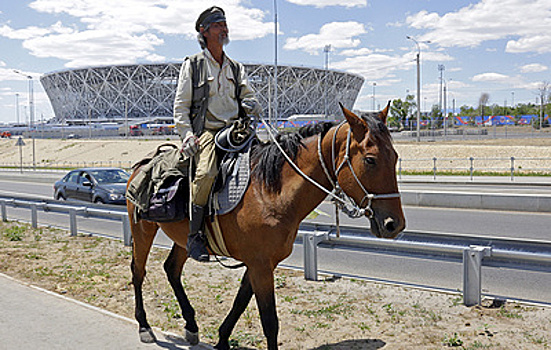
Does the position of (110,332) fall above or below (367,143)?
below

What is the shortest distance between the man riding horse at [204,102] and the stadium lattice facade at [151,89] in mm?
114640

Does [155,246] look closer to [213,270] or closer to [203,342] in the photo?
[213,270]

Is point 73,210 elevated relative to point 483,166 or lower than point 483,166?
elevated

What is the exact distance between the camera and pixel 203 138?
4523 millimetres

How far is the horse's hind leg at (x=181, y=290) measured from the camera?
16.9ft

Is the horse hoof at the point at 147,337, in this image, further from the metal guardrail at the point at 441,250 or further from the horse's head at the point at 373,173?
the horse's head at the point at 373,173

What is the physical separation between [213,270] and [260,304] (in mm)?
4290

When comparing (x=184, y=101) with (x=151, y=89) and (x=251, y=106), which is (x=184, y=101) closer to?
(x=251, y=106)

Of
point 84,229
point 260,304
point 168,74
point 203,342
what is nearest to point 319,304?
point 203,342

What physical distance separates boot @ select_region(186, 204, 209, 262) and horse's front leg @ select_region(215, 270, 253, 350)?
464 mm

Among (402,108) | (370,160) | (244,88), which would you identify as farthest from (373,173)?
(402,108)

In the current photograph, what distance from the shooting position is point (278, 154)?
4.17 metres

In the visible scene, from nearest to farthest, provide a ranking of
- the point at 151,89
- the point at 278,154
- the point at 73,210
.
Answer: the point at 278,154
the point at 73,210
the point at 151,89

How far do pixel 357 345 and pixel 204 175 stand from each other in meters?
2.19
